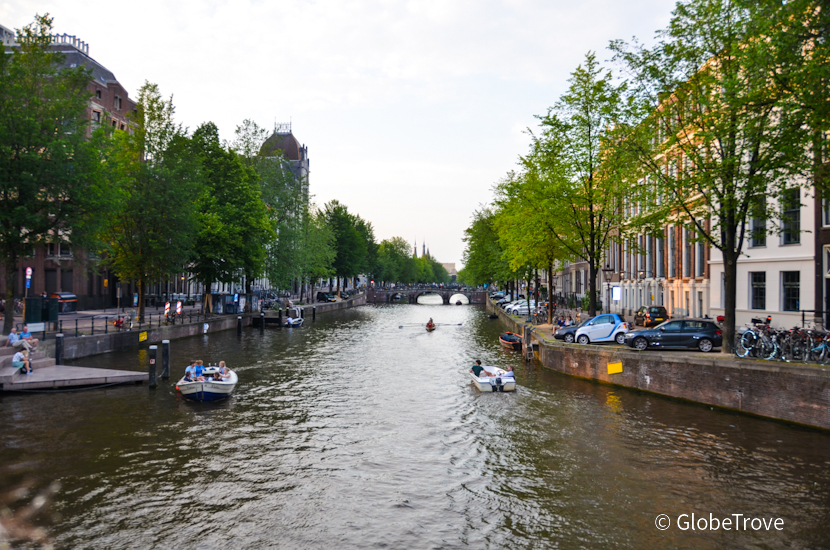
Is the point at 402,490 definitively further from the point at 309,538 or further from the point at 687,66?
the point at 687,66

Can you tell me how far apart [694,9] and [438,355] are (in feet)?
84.3

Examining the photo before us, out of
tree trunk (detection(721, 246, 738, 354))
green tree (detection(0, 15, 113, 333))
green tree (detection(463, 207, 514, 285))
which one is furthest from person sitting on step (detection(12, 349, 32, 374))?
green tree (detection(463, 207, 514, 285))

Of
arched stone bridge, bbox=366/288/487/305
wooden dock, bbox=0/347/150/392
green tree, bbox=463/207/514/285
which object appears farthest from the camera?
arched stone bridge, bbox=366/288/487/305

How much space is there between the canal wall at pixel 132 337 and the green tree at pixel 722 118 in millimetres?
31105

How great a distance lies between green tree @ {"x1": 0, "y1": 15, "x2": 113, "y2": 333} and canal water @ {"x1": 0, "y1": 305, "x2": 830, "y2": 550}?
39.6ft

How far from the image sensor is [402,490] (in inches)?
583

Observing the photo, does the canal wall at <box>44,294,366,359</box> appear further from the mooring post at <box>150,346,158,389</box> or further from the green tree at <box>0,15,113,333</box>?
the mooring post at <box>150,346,158,389</box>

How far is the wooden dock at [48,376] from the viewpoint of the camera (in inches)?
977

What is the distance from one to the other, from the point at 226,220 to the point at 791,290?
151ft

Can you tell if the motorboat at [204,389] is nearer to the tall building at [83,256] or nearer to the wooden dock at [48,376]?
the wooden dock at [48,376]

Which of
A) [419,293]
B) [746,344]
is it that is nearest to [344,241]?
[419,293]

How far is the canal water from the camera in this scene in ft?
40.6

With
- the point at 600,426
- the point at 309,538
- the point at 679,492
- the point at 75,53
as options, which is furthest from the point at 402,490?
the point at 75,53

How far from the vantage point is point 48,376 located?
85.3 feet
